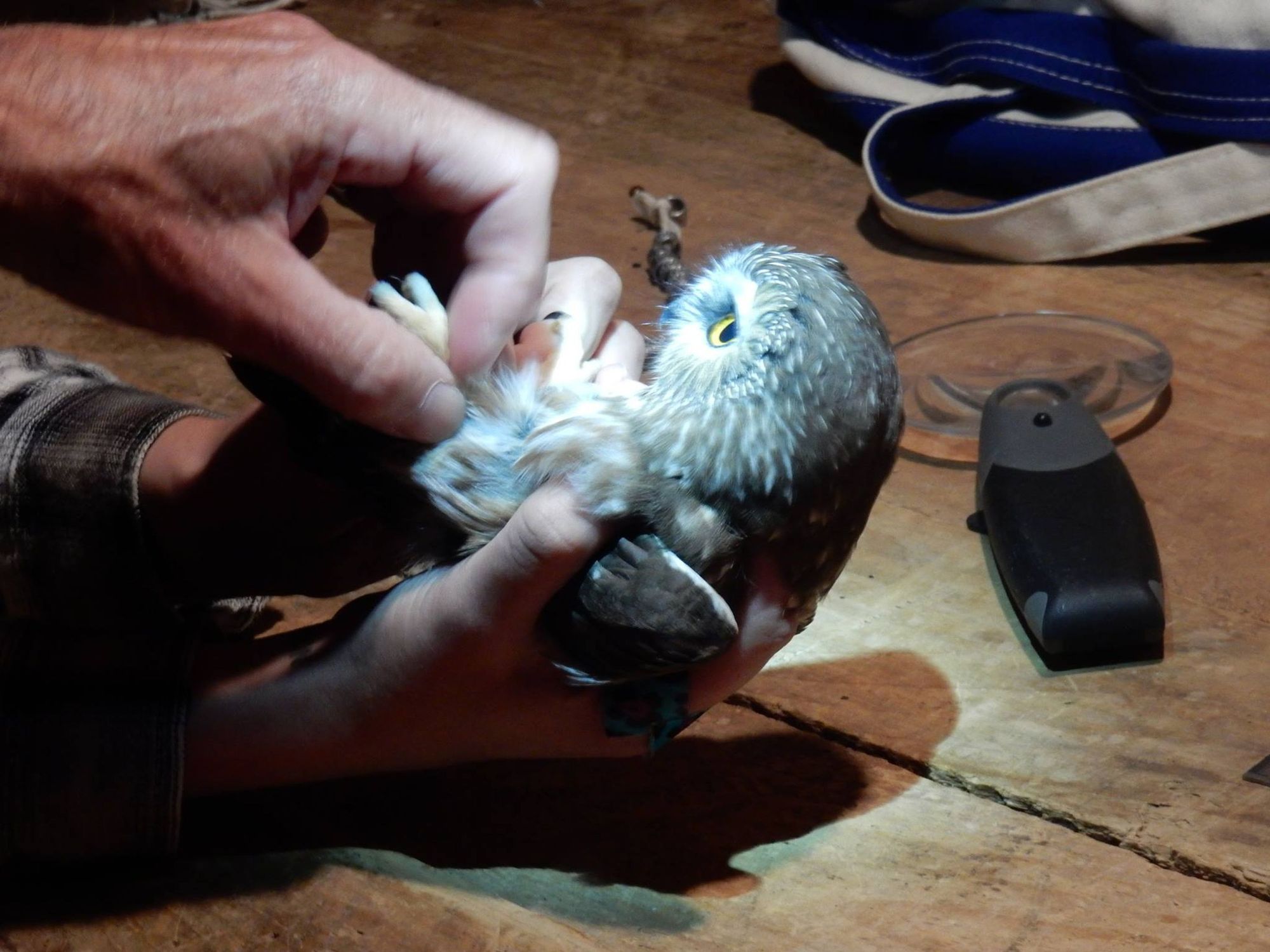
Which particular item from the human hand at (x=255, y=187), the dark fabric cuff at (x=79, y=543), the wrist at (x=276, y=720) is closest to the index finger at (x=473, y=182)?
the human hand at (x=255, y=187)

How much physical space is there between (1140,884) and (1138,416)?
478 millimetres

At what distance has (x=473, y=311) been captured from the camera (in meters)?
0.72

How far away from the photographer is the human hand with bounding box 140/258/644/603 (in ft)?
2.83

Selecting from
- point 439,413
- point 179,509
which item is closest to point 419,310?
point 439,413

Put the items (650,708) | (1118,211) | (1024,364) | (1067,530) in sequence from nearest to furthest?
(650,708) → (1067,530) → (1024,364) → (1118,211)

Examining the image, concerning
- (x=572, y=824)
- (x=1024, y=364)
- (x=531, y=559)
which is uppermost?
(x=531, y=559)

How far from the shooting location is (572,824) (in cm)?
81

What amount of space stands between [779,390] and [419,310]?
209 millimetres

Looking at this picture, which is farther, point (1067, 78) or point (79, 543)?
point (1067, 78)

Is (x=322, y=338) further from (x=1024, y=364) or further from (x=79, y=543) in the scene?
(x=1024, y=364)

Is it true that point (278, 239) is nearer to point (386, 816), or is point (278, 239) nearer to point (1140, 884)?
point (386, 816)

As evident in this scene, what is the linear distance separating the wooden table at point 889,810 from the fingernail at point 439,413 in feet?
0.87

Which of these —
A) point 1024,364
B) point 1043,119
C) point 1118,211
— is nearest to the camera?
point 1024,364

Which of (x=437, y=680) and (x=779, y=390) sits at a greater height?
(x=779, y=390)
